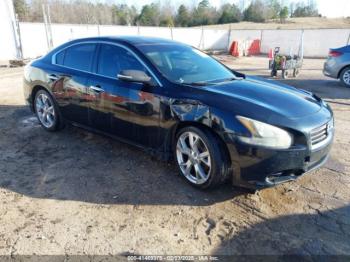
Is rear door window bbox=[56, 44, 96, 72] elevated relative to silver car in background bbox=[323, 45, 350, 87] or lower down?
elevated

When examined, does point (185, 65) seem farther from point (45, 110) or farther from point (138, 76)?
point (45, 110)

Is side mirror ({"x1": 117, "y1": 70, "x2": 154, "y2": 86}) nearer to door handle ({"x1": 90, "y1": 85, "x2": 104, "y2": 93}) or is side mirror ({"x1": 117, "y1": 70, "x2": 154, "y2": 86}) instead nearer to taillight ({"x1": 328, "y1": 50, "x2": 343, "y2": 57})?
door handle ({"x1": 90, "y1": 85, "x2": 104, "y2": 93})

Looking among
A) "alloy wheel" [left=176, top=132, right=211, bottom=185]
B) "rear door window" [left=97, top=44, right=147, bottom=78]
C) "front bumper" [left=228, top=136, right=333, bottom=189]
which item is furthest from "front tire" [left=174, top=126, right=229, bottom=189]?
"rear door window" [left=97, top=44, right=147, bottom=78]

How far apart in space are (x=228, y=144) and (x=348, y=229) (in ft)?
4.38

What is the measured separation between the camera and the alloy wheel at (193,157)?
351 centimetres

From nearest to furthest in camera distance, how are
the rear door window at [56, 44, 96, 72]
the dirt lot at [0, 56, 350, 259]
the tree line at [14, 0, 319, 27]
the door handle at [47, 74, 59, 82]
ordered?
the dirt lot at [0, 56, 350, 259] → the rear door window at [56, 44, 96, 72] → the door handle at [47, 74, 59, 82] → the tree line at [14, 0, 319, 27]

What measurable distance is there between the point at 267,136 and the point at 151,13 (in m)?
70.1

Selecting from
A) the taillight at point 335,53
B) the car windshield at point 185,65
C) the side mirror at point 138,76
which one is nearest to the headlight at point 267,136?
the car windshield at point 185,65

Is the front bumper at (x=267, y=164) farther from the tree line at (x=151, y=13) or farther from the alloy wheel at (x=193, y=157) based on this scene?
the tree line at (x=151, y=13)

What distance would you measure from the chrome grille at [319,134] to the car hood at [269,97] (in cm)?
19

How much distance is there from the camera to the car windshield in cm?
394

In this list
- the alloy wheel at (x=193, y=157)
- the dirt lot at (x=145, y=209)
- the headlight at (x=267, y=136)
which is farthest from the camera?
the alloy wheel at (x=193, y=157)

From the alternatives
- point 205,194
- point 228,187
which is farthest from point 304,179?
point 205,194

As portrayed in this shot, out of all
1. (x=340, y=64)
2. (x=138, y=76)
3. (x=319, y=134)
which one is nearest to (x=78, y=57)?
(x=138, y=76)
